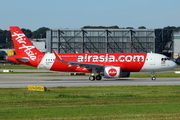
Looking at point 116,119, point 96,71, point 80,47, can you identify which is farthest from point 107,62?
point 80,47

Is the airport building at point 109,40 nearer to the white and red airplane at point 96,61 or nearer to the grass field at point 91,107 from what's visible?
the white and red airplane at point 96,61

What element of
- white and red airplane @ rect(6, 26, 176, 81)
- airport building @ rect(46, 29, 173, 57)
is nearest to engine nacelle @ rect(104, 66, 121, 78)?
white and red airplane @ rect(6, 26, 176, 81)

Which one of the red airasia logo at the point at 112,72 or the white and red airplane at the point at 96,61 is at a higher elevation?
the white and red airplane at the point at 96,61

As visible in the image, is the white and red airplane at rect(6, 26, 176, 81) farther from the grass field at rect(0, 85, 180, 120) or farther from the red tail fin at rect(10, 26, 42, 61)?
the grass field at rect(0, 85, 180, 120)

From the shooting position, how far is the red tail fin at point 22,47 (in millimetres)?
51919

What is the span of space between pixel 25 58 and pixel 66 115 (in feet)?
112

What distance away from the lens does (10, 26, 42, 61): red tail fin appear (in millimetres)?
51919

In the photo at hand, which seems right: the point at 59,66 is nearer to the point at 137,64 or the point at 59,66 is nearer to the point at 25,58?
the point at 25,58

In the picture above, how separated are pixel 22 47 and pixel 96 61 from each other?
10.6 m

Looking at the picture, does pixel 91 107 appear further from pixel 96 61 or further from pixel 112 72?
pixel 96 61

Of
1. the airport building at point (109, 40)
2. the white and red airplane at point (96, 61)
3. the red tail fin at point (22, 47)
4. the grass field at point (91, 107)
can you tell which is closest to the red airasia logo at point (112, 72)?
the white and red airplane at point (96, 61)

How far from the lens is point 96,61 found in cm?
5041

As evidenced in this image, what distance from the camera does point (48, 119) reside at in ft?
57.2

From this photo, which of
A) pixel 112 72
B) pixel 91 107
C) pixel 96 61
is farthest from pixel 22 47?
pixel 91 107
